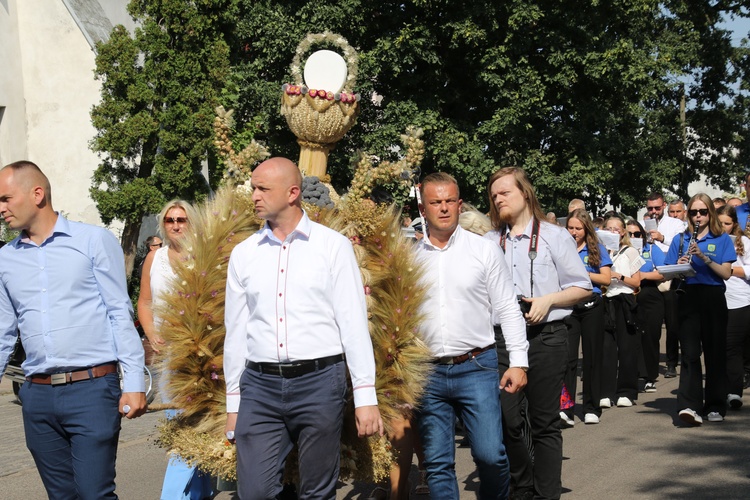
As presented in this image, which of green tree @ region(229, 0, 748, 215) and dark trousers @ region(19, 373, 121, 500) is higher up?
green tree @ region(229, 0, 748, 215)

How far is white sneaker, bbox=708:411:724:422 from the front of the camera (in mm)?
9480

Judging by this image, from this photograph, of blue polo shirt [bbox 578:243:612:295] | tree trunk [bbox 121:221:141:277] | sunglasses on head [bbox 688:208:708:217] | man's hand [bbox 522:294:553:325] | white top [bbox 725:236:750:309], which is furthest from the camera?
tree trunk [bbox 121:221:141:277]

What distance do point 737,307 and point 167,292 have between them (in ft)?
23.6

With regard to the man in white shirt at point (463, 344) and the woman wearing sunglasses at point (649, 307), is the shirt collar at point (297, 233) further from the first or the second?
the woman wearing sunglasses at point (649, 307)

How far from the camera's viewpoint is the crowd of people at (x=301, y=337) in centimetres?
439

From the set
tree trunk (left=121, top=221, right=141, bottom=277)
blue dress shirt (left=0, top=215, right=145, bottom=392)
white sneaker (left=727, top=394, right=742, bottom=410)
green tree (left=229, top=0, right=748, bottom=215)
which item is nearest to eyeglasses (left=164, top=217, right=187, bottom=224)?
blue dress shirt (left=0, top=215, right=145, bottom=392)

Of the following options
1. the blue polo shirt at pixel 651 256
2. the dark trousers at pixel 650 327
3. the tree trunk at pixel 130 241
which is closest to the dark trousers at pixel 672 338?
the dark trousers at pixel 650 327

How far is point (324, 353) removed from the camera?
4.41 meters

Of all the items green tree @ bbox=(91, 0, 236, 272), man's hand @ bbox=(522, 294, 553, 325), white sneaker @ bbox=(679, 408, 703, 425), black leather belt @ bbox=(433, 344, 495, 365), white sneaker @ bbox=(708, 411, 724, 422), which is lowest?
white sneaker @ bbox=(708, 411, 724, 422)

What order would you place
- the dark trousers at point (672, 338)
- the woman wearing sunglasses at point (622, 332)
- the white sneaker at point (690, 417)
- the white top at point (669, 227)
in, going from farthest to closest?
the white top at point (669, 227), the dark trousers at point (672, 338), the woman wearing sunglasses at point (622, 332), the white sneaker at point (690, 417)

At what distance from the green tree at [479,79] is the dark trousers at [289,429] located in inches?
740

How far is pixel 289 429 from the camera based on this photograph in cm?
443

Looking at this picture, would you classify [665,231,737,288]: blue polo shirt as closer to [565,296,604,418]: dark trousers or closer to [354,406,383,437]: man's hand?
[565,296,604,418]: dark trousers

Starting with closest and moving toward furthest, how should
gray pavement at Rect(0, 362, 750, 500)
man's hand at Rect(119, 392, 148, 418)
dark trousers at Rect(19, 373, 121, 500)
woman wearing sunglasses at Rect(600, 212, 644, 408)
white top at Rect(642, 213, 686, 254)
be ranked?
dark trousers at Rect(19, 373, 121, 500), man's hand at Rect(119, 392, 148, 418), gray pavement at Rect(0, 362, 750, 500), woman wearing sunglasses at Rect(600, 212, 644, 408), white top at Rect(642, 213, 686, 254)
